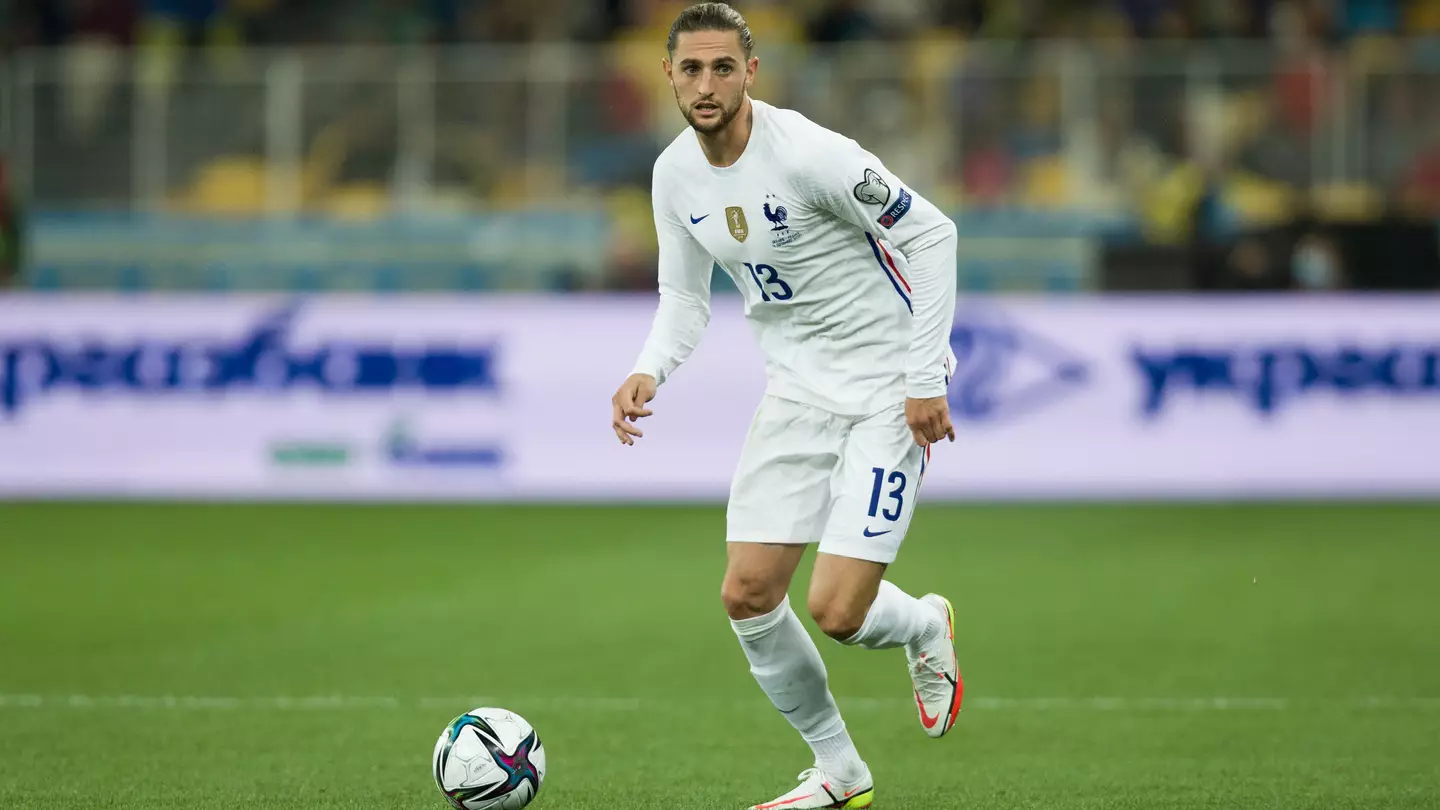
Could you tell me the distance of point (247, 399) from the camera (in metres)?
13.5

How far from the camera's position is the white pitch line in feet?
22.5

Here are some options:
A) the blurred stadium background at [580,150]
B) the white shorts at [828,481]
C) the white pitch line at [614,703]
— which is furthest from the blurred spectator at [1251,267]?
the white shorts at [828,481]

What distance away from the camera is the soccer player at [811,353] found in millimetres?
5188

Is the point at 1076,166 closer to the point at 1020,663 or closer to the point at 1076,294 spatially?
the point at 1076,294

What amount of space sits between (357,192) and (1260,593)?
872 cm

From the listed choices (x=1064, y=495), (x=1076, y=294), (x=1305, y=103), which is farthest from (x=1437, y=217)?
(x=1064, y=495)

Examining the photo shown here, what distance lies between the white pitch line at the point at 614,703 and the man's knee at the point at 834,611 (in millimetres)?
1790

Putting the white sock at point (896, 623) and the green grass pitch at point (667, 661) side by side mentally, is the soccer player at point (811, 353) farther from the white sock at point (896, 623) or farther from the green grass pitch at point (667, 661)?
the green grass pitch at point (667, 661)

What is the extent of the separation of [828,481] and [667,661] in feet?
8.82

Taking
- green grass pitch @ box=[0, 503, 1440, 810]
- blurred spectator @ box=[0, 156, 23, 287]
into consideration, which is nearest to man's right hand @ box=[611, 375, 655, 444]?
green grass pitch @ box=[0, 503, 1440, 810]

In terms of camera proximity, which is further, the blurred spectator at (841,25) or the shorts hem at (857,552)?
the blurred spectator at (841,25)

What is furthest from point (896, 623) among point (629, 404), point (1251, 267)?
point (1251, 267)

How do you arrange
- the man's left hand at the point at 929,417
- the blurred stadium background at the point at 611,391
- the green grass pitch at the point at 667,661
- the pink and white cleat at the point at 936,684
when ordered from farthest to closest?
the blurred stadium background at the point at 611,391
the green grass pitch at the point at 667,661
the pink and white cleat at the point at 936,684
the man's left hand at the point at 929,417

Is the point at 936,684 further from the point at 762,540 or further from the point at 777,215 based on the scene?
the point at 777,215
